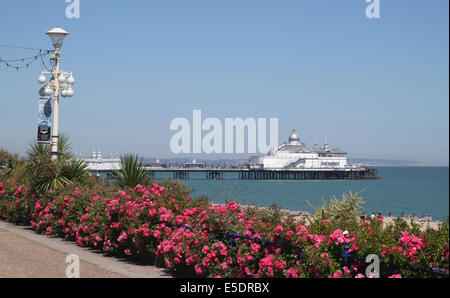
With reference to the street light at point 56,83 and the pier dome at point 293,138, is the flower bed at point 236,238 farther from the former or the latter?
the pier dome at point 293,138

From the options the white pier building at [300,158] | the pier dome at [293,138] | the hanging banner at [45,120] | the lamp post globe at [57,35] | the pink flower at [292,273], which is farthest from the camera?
the pier dome at [293,138]

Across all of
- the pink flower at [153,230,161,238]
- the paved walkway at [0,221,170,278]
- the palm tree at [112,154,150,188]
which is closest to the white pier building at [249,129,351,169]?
the palm tree at [112,154,150,188]

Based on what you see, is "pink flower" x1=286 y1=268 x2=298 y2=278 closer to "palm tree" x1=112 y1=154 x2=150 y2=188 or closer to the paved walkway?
the paved walkway

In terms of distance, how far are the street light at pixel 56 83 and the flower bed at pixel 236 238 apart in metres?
5.17

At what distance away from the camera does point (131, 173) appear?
1260 cm

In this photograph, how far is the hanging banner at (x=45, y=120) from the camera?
54.7 feet

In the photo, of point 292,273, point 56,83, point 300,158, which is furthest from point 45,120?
point 300,158

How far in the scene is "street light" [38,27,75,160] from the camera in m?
16.8

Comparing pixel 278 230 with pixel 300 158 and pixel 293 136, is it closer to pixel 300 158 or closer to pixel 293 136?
pixel 300 158

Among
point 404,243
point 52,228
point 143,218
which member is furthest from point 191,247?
point 52,228

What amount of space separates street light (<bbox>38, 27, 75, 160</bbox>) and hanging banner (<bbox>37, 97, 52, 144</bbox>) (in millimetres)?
171

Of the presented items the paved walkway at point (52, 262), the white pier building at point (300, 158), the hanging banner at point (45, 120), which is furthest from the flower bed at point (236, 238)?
the white pier building at point (300, 158)
